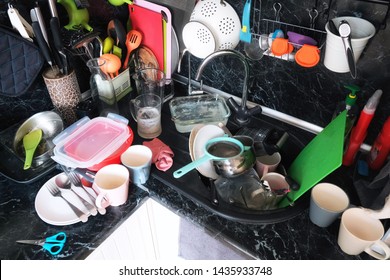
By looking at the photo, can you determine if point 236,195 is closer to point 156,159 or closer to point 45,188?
point 156,159

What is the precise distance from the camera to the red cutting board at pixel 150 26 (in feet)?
3.95

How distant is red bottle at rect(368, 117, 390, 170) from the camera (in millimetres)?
933

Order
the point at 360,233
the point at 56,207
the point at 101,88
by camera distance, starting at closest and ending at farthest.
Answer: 1. the point at 360,233
2. the point at 56,207
3. the point at 101,88

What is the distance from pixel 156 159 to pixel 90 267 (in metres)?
0.37

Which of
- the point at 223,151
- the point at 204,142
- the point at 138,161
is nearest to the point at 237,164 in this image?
the point at 223,151

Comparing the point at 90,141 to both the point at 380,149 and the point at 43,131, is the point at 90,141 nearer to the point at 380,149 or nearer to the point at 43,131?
the point at 43,131

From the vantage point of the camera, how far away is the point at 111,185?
955mm

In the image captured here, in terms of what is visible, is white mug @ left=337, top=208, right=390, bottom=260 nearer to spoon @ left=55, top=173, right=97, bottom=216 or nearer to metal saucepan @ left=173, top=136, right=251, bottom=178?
metal saucepan @ left=173, top=136, right=251, bottom=178

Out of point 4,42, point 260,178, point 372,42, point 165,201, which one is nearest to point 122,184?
point 165,201

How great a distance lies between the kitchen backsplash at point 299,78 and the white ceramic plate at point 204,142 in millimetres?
251

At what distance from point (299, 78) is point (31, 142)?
908 millimetres

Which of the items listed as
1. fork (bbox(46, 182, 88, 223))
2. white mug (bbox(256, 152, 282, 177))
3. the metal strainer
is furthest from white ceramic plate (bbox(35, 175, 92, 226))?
the metal strainer

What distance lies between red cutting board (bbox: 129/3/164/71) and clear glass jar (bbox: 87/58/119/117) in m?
0.23

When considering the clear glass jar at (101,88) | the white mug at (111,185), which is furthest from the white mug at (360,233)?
the clear glass jar at (101,88)
